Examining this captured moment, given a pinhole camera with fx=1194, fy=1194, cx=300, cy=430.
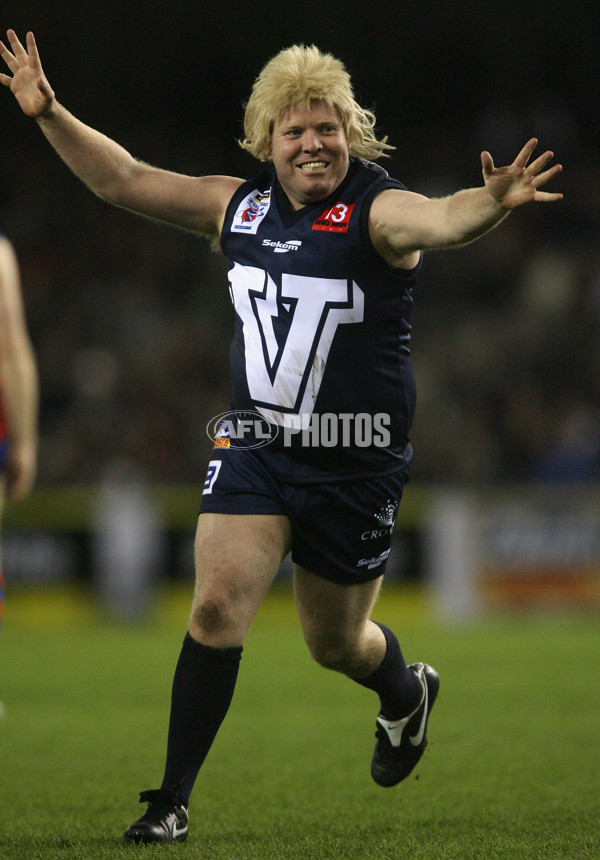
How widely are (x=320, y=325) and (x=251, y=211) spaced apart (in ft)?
1.60

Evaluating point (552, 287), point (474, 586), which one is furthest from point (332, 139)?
point (552, 287)

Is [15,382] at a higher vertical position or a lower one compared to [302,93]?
lower

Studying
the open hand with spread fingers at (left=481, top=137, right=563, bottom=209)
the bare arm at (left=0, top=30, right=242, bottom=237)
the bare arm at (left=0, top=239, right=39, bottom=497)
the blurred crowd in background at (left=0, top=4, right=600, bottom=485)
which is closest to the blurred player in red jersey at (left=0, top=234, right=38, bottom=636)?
the bare arm at (left=0, top=239, right=39, bottom=497)

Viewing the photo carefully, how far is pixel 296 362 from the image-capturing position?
383cm

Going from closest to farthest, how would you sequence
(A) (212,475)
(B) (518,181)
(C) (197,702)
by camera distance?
(B) (518,181)
(C) (197,702)
(A) (212,475)

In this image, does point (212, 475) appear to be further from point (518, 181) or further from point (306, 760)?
point (306, 760)

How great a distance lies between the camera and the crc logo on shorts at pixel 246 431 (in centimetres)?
390

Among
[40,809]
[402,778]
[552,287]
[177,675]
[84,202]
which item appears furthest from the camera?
[84,202]

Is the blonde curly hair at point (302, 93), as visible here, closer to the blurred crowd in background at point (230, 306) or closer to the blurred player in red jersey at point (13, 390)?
the blurred player in red jersey at point (13, 390)

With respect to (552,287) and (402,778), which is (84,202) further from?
(402,778)

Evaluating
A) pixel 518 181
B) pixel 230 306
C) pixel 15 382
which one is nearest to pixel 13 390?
pixel 15 382

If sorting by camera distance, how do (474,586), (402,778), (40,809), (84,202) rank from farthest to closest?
(84,202)
(474,586)
(402,778)
(40,809)

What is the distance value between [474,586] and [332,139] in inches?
338

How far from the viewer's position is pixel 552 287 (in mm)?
16438
